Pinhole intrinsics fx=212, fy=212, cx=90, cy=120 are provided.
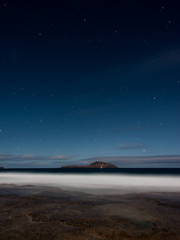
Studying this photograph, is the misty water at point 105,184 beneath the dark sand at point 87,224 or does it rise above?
beneath

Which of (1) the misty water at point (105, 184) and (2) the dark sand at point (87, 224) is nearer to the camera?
(2) the dark sand at point (87, 224)

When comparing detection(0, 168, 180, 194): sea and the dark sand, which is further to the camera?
detection(0, 168, 180, 194): sea

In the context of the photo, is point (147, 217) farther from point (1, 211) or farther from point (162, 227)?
point (1, 211)

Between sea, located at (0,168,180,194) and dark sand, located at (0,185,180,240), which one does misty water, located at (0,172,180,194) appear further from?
dark sand, located at (0,185,180,240)

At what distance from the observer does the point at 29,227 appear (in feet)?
15.5

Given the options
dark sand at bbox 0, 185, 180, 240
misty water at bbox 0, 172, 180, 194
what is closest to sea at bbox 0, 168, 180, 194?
misty water at bbox 0, 172, 180, 194

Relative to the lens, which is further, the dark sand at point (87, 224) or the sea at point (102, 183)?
the sea at point (102, 183)

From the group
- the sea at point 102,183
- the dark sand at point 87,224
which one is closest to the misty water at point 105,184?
the sea at point 102,183

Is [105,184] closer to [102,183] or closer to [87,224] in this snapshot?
[102,183]

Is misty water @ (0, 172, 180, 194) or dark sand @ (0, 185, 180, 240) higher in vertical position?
dark sand @ (0, 185, 180, 240)

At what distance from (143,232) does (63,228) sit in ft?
5.62

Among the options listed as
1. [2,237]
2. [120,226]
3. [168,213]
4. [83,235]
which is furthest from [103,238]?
[168,213]

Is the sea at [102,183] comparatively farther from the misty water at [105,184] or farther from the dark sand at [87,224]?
the dark sand at [87,224]

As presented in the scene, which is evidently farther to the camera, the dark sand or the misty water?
the misty water
